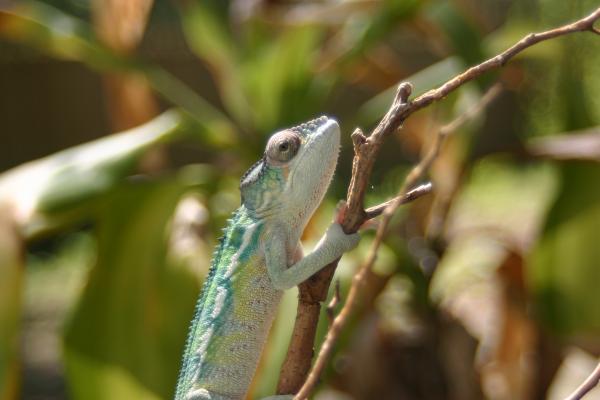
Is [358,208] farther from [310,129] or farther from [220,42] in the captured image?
[220,42]

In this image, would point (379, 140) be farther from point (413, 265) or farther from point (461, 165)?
point (461, 165)

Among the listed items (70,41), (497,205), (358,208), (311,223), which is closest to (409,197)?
(358,208)

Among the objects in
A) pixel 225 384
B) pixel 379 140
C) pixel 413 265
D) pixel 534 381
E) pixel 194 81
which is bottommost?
pixel 194 81

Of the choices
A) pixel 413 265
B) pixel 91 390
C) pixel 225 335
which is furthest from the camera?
pixel 413 265

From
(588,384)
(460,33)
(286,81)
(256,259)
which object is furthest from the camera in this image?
(286,81)

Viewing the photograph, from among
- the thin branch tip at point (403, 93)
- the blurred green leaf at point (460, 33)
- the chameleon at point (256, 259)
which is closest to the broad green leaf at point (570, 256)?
the blurred green leaf at point (460, 33)

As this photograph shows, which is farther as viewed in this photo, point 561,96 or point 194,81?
point 194,81

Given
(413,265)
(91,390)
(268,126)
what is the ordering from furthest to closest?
→ (268,126)
(413,265)
(91,390)

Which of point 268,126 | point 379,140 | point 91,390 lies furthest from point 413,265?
point 379,140
